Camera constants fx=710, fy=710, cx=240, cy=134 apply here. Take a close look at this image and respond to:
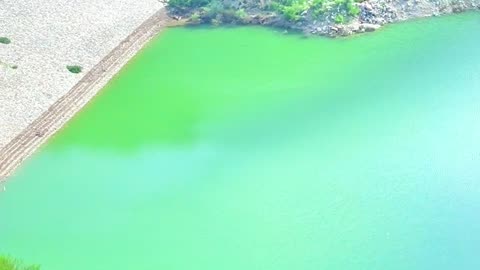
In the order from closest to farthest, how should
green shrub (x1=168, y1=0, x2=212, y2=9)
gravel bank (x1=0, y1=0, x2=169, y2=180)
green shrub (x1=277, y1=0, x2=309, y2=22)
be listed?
gravel bank (x1=0, y1=0, x2=169, y2=180)
green shrub (x1=277, y1=0, x2=309, y2=22)
green shrub (x1=168, y1=0, x2=212, y2=9)

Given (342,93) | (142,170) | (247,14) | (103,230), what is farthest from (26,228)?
(247,14)

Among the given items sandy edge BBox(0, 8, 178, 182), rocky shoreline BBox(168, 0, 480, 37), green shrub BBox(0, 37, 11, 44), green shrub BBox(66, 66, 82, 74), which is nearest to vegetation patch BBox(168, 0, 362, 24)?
rocky shoreline BBox(168, 0, 480, 37)

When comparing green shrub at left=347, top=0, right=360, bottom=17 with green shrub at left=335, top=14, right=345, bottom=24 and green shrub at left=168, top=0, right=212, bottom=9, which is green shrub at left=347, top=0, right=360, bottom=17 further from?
green shrub at left=168, top=0, right=212, bottom=9

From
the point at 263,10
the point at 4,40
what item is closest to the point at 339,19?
the point at 263,10

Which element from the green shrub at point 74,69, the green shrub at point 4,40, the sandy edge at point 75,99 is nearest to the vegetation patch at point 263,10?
the sandy edge at point 75,99

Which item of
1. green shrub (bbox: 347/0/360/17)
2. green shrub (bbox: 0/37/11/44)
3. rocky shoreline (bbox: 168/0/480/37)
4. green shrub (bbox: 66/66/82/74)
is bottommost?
rocky shoreline (bbox: 168/0/480/37)

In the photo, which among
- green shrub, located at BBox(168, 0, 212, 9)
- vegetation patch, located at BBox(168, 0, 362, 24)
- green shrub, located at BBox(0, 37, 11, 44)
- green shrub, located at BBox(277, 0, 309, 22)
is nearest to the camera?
green shrub, located at BBox(0, 37, 11, 44)

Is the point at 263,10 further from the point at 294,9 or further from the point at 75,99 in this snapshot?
the point at 75,99
